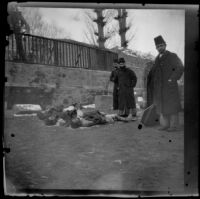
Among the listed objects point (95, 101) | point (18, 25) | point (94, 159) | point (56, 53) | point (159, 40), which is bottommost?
point (94, 159)

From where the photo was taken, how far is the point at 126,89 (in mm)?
3354

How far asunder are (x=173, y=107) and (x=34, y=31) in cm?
208

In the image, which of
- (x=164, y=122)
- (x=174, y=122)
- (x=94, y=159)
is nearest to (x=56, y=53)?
(x=94, y=159)

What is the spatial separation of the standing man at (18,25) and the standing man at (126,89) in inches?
51.2

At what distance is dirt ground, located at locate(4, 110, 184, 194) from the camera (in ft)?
10.3

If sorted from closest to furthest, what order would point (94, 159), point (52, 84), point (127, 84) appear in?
point (94, 159), point (52, 84), point (127, 84)

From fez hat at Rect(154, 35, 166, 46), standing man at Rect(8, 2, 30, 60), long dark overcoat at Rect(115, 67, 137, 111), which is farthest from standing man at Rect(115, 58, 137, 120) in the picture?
standing man at Rect(8, 2, 30, 60)

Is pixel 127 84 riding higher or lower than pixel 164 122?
higher

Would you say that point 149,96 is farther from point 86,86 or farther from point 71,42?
point 71,42

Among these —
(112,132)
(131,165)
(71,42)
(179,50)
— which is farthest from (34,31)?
(131,165)

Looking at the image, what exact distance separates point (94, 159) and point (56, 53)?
148 cm

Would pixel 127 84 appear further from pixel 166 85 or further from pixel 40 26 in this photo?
pixel 40 26

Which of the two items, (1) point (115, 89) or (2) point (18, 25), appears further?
(1) point (115, 89)

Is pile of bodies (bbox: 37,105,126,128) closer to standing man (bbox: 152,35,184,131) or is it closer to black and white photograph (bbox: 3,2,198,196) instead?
black and white photograph (bbox: 3,2,198,196)
